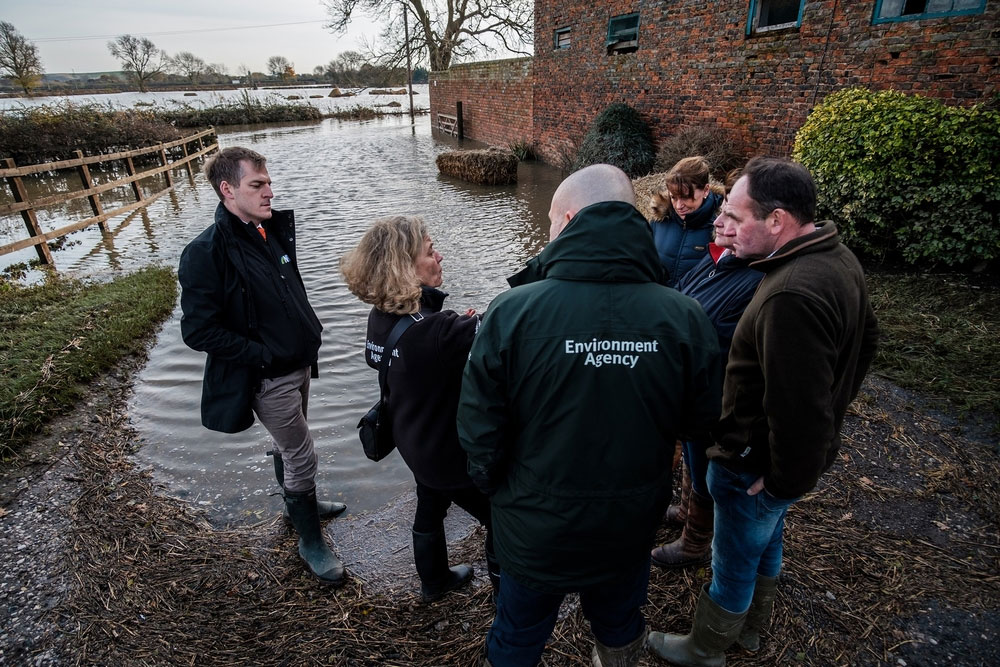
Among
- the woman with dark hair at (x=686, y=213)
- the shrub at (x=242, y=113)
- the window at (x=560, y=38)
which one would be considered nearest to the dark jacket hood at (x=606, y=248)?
the woman with dark hair at (x=686, y=213)

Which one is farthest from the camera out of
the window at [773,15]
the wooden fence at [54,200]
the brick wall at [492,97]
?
the brick wall at [492,97]

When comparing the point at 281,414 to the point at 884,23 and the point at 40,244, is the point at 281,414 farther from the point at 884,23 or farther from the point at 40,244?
the point at 884,23

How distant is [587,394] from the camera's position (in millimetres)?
1411

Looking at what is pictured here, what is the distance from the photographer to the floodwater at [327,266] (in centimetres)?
382

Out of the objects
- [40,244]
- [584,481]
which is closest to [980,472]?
[584,481]

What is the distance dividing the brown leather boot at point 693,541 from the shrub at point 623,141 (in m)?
9.67

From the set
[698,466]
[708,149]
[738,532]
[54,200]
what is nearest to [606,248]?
[738,532]

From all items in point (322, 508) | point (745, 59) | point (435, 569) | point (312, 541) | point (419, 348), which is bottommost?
point (322, 508)

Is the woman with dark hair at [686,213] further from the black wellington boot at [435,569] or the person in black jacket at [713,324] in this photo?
the black wellington boot at [435,569]

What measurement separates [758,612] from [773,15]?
956 cm

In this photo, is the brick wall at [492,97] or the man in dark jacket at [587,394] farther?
the brick wall at [492,97]

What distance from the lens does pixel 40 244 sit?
7953mm

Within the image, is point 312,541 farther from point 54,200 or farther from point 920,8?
point 54,200

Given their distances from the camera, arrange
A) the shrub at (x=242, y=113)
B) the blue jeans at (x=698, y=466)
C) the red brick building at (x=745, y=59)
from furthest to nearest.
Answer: the shrub at (x=242, y=113) → the red brick building at (x=745, y=59) → the blue jeans at (x=698, y=466)
